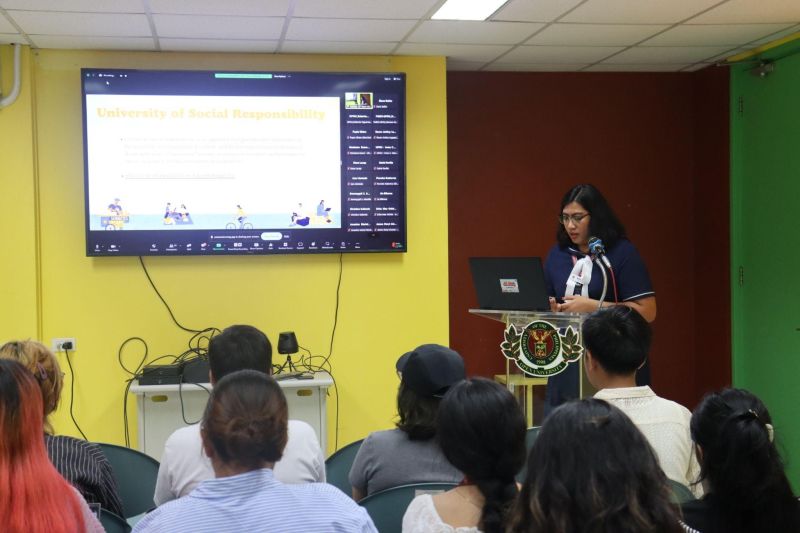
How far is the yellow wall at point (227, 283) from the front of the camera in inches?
192

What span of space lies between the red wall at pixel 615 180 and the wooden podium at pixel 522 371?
2.00 meters

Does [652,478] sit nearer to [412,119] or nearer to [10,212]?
[412,119]

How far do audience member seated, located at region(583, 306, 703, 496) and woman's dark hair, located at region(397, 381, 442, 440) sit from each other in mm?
536

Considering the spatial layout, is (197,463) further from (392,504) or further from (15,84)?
(15,84)

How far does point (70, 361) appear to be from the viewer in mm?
4910

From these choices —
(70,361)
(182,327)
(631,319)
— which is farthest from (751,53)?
(70,361)

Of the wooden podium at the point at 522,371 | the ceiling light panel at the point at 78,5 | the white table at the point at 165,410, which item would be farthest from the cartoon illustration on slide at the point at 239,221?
the wooden podium at the point at 522,371

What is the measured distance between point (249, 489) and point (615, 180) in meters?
4.79

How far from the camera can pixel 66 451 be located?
2.34 m

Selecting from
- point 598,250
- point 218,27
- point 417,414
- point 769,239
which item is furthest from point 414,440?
point 769,239

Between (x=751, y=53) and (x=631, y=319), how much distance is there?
338 cm

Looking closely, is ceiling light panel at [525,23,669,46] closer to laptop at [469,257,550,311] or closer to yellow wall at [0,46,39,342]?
laptop at [469,257,550,311]

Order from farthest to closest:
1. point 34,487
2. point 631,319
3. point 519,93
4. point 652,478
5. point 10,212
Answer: point 519,93 < point 10,212 < point 631,319 < point 34,487 < point 652,478

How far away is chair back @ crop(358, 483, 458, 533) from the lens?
7.04 feet
